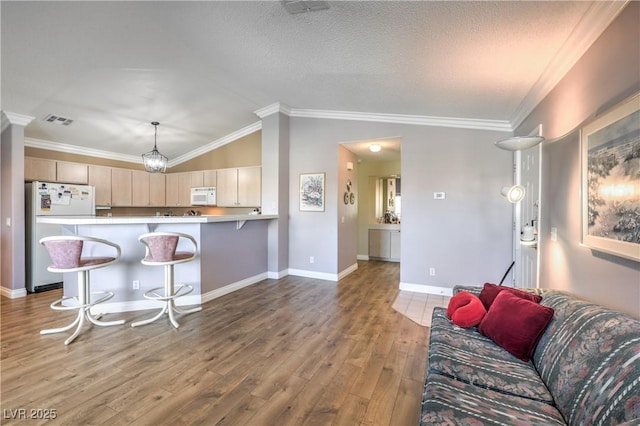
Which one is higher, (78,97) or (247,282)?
(78,97)

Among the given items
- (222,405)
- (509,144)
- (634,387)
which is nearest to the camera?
(634,387)

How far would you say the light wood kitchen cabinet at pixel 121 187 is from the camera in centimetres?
600

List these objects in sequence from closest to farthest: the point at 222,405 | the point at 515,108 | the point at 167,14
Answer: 1. the point at 222,405
2. the point at 167,14
3. the point at 515,108

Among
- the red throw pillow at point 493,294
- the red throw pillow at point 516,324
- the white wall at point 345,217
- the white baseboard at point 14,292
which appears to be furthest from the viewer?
the white wall at point 345,217

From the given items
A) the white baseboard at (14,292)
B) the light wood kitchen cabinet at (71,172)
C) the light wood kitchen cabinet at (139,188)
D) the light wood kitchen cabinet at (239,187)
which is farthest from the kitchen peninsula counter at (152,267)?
the light wood kitchen cabinet at (139,188)

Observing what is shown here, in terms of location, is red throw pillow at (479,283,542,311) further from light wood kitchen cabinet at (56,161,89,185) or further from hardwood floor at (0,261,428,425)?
light wood kitchen cabinet at (56,161,89,185)

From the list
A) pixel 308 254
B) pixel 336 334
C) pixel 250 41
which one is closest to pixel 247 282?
pixel 308 254

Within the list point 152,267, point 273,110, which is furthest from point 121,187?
point 273,110

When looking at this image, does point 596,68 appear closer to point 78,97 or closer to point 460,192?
point 460,192

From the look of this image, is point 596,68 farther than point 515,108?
No

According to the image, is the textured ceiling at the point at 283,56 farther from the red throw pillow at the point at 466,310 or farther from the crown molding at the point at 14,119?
the red throw pillow at the point at 466,310

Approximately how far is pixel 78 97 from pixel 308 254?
162 inches

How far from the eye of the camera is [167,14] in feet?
A: 8.35

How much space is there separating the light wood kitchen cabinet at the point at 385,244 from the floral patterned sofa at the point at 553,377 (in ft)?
16.0
